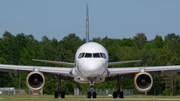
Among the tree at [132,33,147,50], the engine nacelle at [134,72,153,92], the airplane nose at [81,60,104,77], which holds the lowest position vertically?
the engine nacelle at [134,72,153,92]

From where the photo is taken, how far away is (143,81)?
23750 millimetres

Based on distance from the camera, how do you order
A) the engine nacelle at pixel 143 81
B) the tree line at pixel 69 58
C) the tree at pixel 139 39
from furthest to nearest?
1. the tree at pixel 139 39
2. the tree line at pixel 69 58
3. the engine nacelle at pixel 143 81

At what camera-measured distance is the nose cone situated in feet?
67.7

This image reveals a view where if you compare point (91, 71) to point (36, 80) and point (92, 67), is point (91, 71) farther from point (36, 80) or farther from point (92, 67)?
point (36, 80)

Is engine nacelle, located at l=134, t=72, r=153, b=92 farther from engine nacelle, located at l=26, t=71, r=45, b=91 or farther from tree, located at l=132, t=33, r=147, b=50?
tree, located at l=132, t=33, r=147, b=50

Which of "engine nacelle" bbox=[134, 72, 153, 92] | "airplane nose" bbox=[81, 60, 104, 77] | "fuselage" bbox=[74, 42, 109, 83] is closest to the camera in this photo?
"airplane nose" bbox=[81, 60, 104, 77]

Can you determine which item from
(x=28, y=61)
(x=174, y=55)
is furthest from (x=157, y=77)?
(x=28, y=61)

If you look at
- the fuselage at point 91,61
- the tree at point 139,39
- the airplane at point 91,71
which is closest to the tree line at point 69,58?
the airplane at point 91,71

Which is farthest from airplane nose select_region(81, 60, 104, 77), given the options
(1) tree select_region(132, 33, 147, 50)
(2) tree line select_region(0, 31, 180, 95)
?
(1) tree select_region(132, 33, 147, 50)

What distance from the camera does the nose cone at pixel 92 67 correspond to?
67.7 ft

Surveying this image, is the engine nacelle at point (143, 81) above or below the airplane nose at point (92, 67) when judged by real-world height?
below

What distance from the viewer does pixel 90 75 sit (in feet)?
70.6

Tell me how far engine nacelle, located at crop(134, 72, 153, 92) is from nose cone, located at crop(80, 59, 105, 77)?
3.86m

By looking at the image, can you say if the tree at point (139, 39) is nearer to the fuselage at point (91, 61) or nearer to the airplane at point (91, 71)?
the airplane at point (91, 71)
